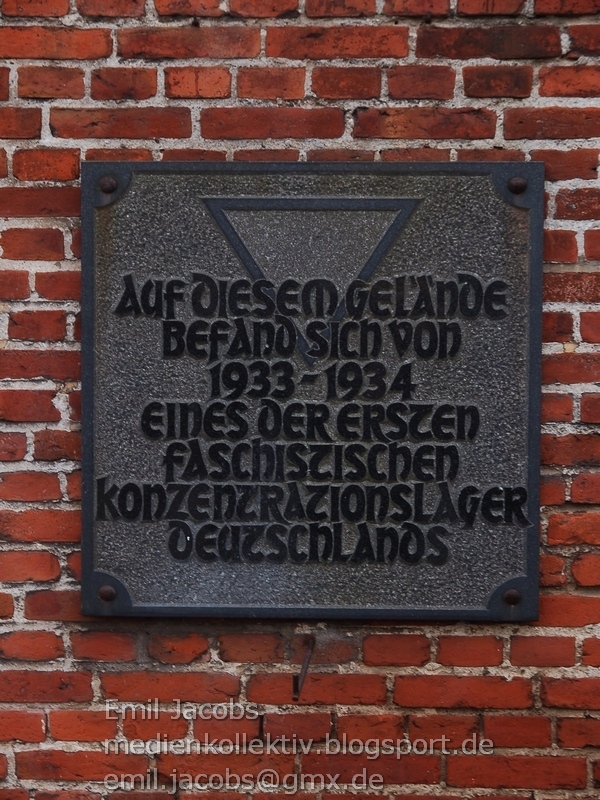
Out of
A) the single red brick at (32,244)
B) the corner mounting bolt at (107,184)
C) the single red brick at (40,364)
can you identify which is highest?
the corner mounting bolt at (107,184)

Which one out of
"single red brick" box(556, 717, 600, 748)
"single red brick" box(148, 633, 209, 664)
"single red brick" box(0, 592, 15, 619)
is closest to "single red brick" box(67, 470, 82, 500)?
"single red brick" box(0, 592, 15, 619)

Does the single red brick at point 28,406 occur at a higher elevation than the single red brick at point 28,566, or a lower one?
higher

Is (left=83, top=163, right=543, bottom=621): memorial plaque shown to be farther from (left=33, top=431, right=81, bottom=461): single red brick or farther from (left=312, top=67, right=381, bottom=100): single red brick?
(left=312, top=67, right=381, bottom=100): single red brick

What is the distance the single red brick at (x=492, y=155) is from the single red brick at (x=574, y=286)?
261 millimetres

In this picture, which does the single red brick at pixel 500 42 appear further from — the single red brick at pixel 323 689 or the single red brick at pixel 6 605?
the single red brick at pixel 6 605

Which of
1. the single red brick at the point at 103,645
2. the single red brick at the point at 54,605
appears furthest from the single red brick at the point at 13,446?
the single red brick at the point at 103,645

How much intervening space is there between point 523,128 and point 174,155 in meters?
0.74

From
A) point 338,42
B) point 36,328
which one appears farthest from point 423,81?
point 36,328

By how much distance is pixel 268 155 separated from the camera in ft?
5.99

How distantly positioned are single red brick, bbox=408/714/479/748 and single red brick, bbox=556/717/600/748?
186 millimetres

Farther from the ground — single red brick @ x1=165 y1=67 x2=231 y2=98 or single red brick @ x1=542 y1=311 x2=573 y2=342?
single red brick @ x1=165 y1=67 x2=231 y2=98

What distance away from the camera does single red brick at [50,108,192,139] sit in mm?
1834

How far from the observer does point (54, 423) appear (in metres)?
1.86

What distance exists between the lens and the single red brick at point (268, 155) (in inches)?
71.8
